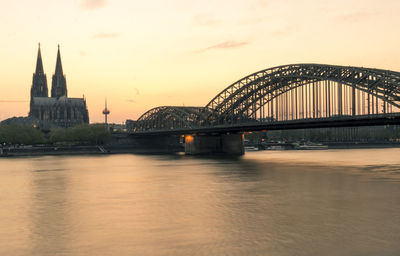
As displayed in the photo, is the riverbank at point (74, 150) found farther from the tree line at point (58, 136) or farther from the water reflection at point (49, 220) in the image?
the water reflection at point (49, 220)

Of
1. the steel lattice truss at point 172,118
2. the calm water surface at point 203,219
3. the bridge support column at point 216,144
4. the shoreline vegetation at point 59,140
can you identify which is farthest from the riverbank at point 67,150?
the calm water surface at point 203,219

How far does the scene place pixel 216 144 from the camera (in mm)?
116062

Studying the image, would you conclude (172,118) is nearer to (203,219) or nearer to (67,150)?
(67,150)

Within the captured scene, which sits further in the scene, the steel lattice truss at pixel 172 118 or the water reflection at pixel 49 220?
the steel lattice truss at pixel 172 118

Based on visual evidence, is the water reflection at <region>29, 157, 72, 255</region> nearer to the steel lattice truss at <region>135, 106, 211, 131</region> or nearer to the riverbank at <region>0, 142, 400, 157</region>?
the steel lattice truss at <region>135, 106, 211, 131</region>

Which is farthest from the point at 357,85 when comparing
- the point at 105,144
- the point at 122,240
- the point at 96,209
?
the point at 105,144

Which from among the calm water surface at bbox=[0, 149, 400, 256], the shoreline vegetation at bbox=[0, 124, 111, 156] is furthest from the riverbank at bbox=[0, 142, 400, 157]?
the calm water surface at bbox=[0, 149, 400, 256]

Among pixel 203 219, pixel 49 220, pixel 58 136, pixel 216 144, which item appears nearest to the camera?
pixel 203 219

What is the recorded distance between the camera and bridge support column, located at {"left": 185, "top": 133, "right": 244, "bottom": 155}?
113 meters

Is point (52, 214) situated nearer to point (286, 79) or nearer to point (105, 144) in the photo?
point (286, 79)

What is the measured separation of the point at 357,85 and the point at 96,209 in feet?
170

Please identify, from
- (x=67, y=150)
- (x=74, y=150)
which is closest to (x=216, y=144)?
(x=74, y=150)

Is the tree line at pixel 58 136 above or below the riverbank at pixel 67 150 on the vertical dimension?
above

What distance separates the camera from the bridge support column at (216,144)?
11300 cm
